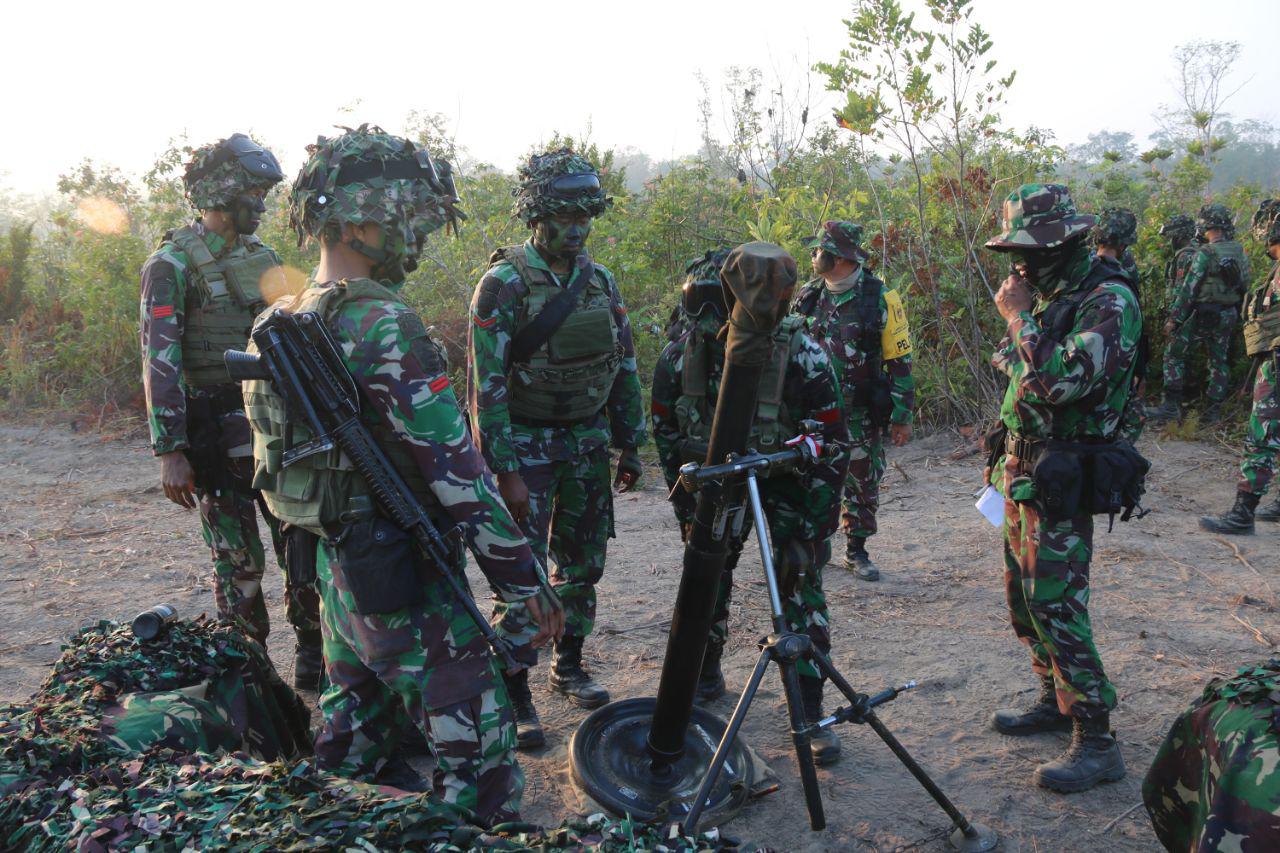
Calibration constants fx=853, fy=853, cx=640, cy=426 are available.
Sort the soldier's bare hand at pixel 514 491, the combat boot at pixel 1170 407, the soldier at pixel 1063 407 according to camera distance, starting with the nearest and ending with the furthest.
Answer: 1. the soldier at pixel 1063 407
2. the soldier's bare hand at pixel 514 491
3. the combat boot at pixel 1170 407

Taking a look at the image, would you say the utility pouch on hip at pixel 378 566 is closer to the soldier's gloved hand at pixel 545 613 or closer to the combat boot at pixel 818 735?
the soldier's gloved hand at pixel 545 613

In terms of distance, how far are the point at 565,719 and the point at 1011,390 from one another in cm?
239

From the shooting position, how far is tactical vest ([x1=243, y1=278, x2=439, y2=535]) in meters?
2.25

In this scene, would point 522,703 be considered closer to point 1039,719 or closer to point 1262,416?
point 1039,719

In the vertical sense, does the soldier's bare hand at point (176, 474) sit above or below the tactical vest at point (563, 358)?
below

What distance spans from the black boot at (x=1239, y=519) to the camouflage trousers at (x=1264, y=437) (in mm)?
54

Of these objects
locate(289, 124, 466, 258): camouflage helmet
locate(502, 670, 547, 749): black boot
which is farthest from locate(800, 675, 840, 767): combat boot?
locate(289, 124, 466, 258): camouflage helmet

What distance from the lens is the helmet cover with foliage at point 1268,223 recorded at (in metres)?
6.22

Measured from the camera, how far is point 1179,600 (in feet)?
16.8

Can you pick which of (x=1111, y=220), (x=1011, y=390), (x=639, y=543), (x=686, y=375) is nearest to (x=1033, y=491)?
(x=1011, y=390)

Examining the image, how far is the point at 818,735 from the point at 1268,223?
599 cm

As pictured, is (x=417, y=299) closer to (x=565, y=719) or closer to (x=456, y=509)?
(x=565, y=719)

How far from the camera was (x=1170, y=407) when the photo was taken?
31.0 feet

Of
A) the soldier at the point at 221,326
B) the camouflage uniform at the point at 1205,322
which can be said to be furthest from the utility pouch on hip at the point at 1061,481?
the camouflage uniform at the point at 1205,322
